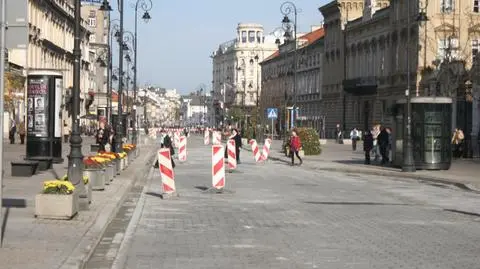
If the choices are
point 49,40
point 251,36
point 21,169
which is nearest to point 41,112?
point 21,169

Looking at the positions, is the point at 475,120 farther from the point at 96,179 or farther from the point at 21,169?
the point at 96,179

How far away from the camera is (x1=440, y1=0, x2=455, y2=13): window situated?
246 feet

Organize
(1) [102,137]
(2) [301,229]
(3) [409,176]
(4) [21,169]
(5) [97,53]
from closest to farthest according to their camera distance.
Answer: (2) [301,229] < (4) [21,169] < (3) [409,176] < (1) [102,137] < (5) [97,53]

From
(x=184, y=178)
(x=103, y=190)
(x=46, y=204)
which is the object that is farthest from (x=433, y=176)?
(x=46, y=204)

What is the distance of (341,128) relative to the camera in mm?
99312

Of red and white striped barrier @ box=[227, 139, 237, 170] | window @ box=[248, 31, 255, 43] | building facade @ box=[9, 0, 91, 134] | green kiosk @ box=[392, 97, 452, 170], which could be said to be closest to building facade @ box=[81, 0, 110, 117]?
building facade @ box=[9, 0, 91, 134]

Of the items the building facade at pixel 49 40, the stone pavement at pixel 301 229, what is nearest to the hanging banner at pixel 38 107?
the stone pavement at pixel 301 229

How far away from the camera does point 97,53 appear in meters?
123

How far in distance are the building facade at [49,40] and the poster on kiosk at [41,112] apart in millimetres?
32207

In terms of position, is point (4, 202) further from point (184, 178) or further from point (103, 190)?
point (184, 178)

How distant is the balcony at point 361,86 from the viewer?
89.4 meters

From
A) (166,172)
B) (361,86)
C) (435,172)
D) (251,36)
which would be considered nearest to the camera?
(166,172)

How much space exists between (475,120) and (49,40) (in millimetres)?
47128

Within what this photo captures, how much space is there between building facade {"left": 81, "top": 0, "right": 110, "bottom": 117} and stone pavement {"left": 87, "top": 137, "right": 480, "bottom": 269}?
7916cm
